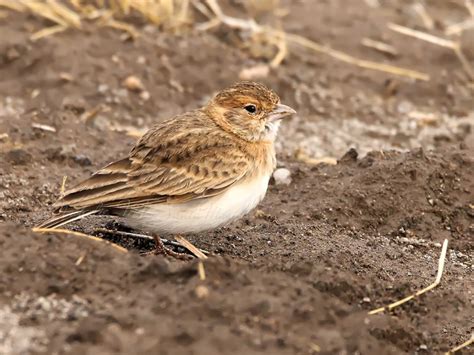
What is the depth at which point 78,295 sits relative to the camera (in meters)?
5.18

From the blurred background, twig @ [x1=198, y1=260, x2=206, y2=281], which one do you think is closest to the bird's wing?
twig @ [x1=198, y1=260, x2=206, y2=281]

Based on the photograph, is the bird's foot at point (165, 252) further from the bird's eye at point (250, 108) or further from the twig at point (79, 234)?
the bird's eye at point (250, 108)

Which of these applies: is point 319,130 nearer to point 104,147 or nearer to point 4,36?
point 104,147

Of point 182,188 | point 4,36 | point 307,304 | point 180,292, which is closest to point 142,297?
point 180,292

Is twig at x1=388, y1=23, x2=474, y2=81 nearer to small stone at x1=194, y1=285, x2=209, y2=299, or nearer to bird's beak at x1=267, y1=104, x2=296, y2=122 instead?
bird's beak at x1=267, y1=104, x2=296, y2=122

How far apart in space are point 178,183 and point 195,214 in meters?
0.25

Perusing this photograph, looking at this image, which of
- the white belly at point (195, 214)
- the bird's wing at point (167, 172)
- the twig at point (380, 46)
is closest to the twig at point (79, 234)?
the bird's wing at point (167, 172)

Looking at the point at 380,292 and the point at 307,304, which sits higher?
the point at 307,304

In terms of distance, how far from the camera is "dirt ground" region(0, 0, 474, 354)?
16.1 feet

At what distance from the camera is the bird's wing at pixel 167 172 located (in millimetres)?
6297

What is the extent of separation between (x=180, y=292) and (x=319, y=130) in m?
5.68

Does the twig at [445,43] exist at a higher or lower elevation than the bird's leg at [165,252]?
lower

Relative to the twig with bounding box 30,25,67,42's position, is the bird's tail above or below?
Answer: above

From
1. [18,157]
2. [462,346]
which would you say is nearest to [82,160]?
[18,157]
